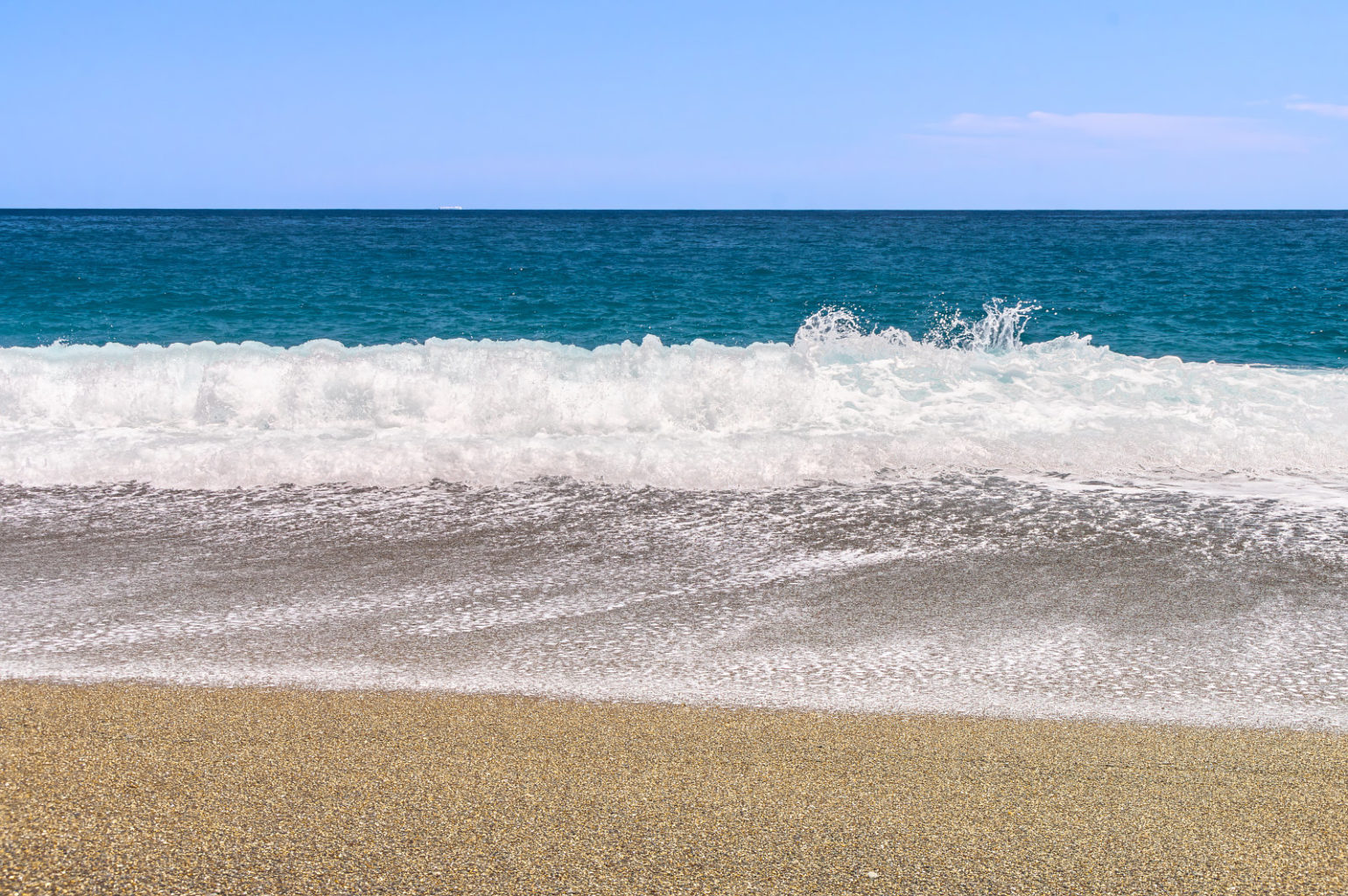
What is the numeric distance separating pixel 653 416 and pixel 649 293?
469 inches

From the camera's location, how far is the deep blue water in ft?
47.9

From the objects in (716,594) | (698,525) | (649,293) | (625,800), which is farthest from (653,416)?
(649,293)

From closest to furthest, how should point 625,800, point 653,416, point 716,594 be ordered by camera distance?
point 625,800 → point 716,594 → point 653,416

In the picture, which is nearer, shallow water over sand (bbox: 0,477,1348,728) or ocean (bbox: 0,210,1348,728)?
shallow water over sand (bbox: 0,477,1348,728)

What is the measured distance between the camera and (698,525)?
5066 millimetres

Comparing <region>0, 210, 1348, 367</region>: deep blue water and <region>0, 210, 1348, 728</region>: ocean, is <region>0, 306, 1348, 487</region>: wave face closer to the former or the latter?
<region>0, 210, 1348, 728</region>: ocean

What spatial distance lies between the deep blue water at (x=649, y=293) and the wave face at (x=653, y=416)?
5.28 meters

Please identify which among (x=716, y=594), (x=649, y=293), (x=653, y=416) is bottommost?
(x=716, y=594)

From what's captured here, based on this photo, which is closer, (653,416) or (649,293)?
(653,416)

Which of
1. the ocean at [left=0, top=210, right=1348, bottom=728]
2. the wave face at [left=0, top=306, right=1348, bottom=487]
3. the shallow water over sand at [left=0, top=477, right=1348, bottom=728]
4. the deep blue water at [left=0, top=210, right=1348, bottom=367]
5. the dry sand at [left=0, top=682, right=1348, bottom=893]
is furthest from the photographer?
the deep blue water at [left=0, top=210, right=1348, bottom=367]

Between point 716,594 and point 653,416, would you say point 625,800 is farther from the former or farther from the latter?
point 653,416

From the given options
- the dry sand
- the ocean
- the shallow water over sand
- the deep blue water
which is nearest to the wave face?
the ocean

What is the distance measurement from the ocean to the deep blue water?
3.93 meters

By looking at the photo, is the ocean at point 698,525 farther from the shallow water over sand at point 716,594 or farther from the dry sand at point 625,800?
the dry sand at point 625,800
